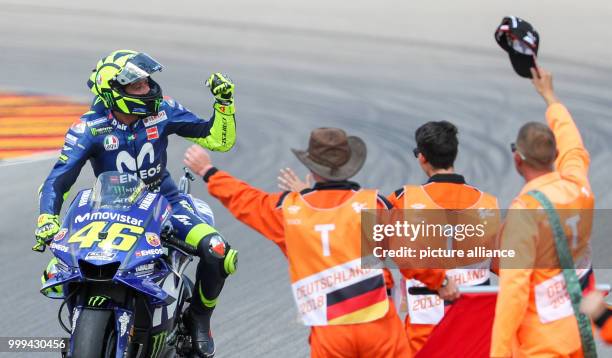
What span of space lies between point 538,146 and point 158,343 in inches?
106

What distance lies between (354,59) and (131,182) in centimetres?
1178

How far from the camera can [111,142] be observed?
24.7 feet

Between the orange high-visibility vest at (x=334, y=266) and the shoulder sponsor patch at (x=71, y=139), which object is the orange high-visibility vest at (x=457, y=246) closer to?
the orange high-visibility vest at (x=334, y=266)

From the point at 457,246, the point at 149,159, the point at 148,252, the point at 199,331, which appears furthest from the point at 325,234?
the point at 149,159

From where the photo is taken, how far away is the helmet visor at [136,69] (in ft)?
24.2

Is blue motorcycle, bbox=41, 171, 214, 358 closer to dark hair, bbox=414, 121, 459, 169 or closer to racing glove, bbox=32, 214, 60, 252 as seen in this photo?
racing glove, bbox=32, 214, 60, 252

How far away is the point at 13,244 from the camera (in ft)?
34.8

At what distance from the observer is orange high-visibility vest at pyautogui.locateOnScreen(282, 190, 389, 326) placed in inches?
224

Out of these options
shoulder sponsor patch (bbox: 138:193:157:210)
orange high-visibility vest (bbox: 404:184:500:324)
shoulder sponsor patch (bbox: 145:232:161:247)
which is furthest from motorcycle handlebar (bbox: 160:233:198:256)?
orange high-visibility vest (bbox: 404:184:500:324)

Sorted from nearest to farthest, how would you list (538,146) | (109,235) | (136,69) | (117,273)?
(538,146) → (117,273) → (109,235) → (136,69)

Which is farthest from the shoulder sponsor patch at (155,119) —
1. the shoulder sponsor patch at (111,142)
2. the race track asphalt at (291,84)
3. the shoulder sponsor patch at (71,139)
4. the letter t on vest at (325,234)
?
the letter t on vest at (325,234)

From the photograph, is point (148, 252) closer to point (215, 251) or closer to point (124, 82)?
point (215, 251)

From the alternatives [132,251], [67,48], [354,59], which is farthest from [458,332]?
[67,48]

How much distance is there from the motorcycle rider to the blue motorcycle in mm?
297
